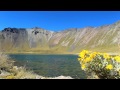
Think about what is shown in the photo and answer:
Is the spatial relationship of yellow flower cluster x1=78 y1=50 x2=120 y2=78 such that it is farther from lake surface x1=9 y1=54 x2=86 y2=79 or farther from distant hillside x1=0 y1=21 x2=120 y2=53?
distant hillside x1=0 y1=21 x2=120 y2=53

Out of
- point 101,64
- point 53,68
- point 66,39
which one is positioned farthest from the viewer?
point 66,39

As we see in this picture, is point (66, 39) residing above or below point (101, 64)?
above

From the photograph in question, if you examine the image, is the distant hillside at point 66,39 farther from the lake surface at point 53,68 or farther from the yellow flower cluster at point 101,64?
the yellow flower cluster at point 101,64

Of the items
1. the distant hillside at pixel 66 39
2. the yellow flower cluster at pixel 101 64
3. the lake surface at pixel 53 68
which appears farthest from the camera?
the distant hillside at pixel 66 39

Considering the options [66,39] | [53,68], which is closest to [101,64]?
[53,68]

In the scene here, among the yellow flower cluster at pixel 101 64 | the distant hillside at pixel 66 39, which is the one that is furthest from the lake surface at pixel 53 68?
the distant hillside at pixel 66 39

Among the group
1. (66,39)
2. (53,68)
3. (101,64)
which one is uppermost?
(66,39)

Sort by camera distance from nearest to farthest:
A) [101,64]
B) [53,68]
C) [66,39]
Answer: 1. [101,64]
2. [53,68]
3. [66,39]

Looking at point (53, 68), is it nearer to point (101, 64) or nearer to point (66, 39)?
point (101, 64)

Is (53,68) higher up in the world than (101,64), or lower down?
higher up

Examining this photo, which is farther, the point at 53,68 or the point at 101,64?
the point at 53,68

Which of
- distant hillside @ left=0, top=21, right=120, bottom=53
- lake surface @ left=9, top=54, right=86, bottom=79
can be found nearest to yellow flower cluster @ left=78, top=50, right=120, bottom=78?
lake surface @ left=9, top=54, right=86, bottom=79
